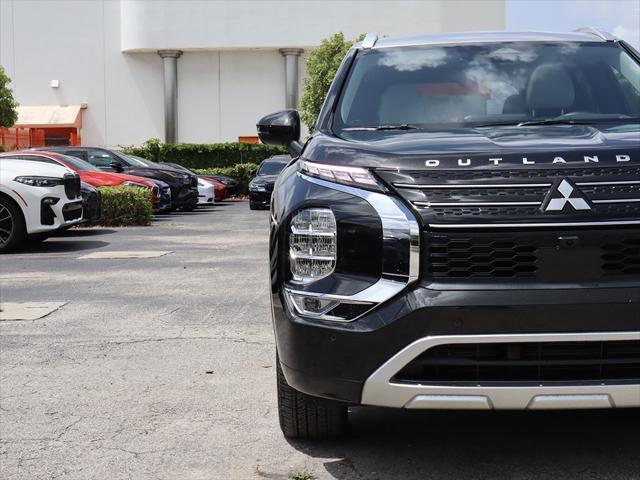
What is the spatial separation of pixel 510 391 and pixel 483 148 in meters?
0.91

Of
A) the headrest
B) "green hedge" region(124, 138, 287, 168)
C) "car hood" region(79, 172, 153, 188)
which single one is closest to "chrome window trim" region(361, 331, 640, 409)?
the headrest

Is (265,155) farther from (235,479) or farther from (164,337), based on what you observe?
(235,479)

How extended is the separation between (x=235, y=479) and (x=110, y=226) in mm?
13684

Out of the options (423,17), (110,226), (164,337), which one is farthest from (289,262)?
(423,17)

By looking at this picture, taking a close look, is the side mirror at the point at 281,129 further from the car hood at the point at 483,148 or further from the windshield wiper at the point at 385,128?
the car hood at the point at 483,148

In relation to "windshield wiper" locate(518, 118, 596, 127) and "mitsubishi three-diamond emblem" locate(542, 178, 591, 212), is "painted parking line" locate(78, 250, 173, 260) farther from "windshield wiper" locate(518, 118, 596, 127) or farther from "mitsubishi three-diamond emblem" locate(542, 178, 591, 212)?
"mitsubishi three-diamond emblem" locate(542, 178, 591, 212)

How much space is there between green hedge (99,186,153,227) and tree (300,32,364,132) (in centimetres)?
2670

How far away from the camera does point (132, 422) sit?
4277mm

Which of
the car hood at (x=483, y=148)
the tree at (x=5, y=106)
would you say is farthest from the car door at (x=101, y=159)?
the tree at (x=5, y=106)

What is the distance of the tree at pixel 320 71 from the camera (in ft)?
143

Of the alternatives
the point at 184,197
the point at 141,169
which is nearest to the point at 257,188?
the point at 184,197

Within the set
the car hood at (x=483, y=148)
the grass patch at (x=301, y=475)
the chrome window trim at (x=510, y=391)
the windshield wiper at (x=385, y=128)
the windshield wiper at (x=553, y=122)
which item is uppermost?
the windshield wiper at (x=553, y=122)

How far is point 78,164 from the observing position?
A: 1770 centimetres

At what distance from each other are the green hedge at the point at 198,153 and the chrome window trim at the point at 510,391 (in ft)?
118
